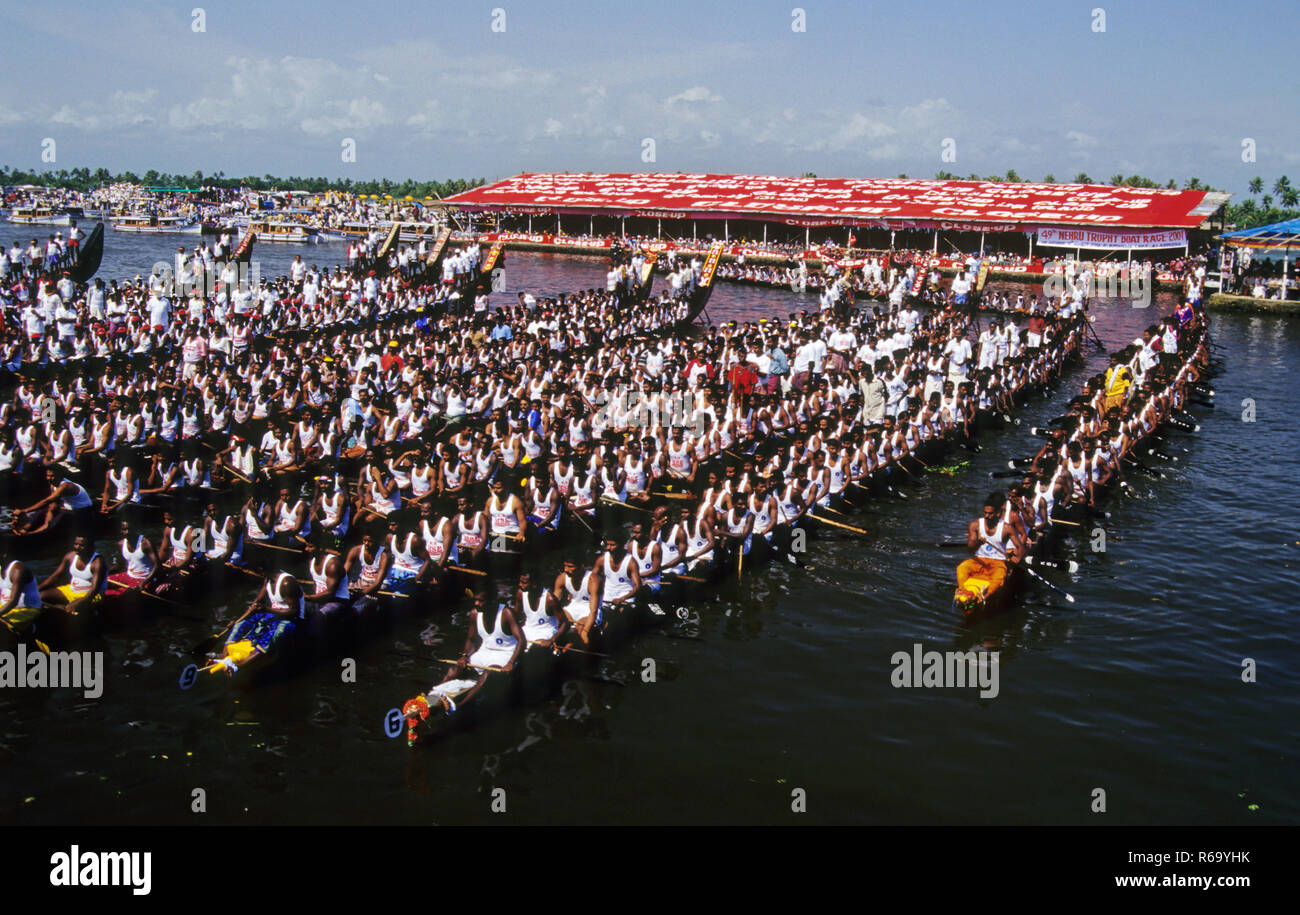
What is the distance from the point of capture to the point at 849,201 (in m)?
67.4

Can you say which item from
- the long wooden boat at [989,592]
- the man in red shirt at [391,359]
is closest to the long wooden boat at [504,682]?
the long wooden boat at [989,592]

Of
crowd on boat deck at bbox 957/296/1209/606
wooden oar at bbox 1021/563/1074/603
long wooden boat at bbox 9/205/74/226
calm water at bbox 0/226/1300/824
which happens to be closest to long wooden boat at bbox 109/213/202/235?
long wooden boat at bbox 9/205/74/226

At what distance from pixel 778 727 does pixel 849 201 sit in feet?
200

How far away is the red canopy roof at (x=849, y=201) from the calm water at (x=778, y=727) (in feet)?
155

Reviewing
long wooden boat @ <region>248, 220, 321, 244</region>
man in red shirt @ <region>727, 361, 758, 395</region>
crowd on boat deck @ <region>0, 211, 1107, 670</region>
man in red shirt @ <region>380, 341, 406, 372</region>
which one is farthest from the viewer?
long wooden boat @ <region>248, 220, 321, 244</region>

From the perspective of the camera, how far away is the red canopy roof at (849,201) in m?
58.7

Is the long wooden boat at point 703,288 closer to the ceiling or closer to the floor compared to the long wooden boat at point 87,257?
closer to the floor

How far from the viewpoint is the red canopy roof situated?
192ft

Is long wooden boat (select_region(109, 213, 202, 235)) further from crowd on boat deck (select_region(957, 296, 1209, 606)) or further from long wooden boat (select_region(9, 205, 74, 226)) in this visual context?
crowd on boat deck (select_region(957, 296, 1209, 606))

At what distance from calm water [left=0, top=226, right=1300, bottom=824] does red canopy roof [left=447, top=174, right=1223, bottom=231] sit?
155 feet

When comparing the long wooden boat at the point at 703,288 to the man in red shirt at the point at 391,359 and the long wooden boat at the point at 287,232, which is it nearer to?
the man in red shirt at the point at 391,359
